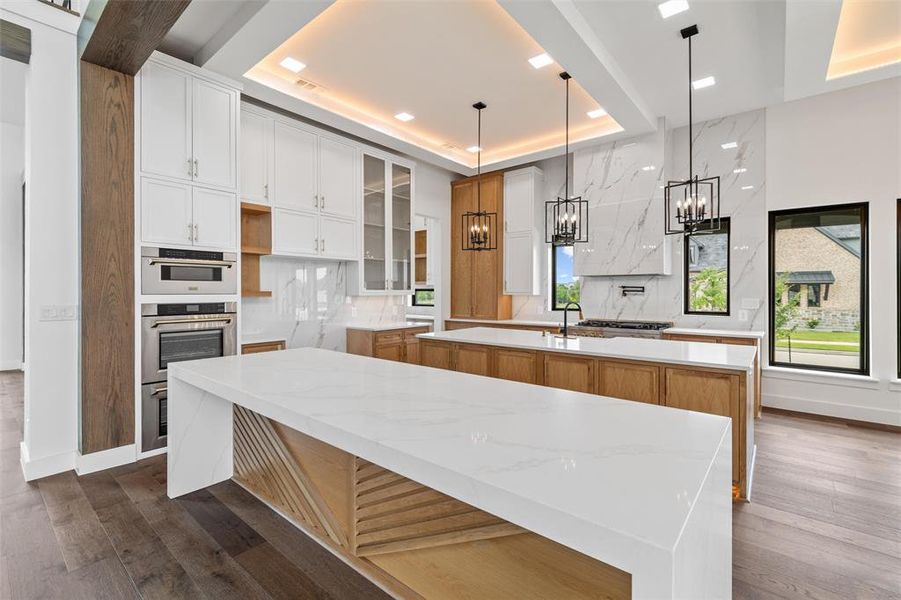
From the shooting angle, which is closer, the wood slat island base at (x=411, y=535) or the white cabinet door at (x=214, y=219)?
the wood slat island base at (x=411, y=535)

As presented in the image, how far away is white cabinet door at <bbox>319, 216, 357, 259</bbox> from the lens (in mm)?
4559

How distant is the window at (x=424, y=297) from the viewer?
719 cm

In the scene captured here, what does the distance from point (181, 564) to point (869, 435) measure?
513 cm

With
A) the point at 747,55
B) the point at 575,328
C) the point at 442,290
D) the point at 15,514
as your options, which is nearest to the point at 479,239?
the point at 575,328

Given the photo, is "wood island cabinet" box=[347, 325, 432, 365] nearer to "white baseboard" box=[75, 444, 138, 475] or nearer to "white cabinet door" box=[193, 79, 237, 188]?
"white cabinet door" box=[193, 79, 237, 188]

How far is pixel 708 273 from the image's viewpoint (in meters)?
4.89

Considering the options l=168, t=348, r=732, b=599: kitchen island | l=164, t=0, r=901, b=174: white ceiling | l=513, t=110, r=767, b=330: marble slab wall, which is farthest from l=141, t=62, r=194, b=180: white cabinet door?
l=513, t=110, r=767, b=330: marble slab wall

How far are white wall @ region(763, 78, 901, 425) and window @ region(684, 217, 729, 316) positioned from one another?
2.03 feet

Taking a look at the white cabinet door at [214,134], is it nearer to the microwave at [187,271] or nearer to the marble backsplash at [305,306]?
the microwave at [187,271]

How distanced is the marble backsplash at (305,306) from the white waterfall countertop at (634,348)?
1.53 metres

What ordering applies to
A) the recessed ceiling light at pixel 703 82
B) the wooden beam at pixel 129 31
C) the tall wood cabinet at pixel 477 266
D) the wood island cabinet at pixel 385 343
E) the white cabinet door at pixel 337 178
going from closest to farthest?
the wooden beam at pixel 129 31, the recessed ceiling light at pixel 703 82, the white cabinet door at pixel 337 178, the wood island cabinet at pixel 385 343, the tall wood cabinet at pixel 477 266

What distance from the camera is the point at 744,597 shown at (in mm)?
1738

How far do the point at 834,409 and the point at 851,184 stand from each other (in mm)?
2175

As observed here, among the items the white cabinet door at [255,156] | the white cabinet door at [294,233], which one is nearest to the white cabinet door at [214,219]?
the white cabinet door at [255,156]
